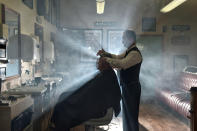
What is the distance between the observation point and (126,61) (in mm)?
2379

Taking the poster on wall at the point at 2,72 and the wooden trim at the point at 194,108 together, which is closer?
the wooden trim at the point at 194,108

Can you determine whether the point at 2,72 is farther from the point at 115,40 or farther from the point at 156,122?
the point at 115,40

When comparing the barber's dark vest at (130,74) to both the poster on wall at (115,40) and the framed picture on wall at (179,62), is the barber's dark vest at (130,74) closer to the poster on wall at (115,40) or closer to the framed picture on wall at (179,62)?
the poster on wall at (115,40)

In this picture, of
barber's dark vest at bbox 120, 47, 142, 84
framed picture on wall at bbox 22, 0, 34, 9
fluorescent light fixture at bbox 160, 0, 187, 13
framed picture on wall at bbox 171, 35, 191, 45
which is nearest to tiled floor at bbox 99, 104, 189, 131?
barber's dark vest at bbox 120, 47, 142, 84

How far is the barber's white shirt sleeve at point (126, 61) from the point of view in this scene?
2281 mm

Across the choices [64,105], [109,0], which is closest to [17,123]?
[64,105]

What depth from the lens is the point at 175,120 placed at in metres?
4.02

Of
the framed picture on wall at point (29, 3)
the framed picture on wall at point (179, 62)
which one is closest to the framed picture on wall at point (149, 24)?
the framed picture on wall at point (179, 62)

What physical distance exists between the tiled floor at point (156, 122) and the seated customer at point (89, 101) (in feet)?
5.08

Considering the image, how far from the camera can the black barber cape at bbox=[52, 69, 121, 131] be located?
1.89 m

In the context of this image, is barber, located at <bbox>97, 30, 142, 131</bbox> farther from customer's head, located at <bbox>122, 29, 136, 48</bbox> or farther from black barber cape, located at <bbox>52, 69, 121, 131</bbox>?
black barber cape, located at <bbox>52, 69, 121, 131</bbox>

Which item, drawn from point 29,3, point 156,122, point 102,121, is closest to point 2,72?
point 102,121

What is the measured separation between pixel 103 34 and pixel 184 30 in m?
2.41

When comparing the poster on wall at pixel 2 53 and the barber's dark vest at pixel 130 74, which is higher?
the poster on wall at pixel 2 53
